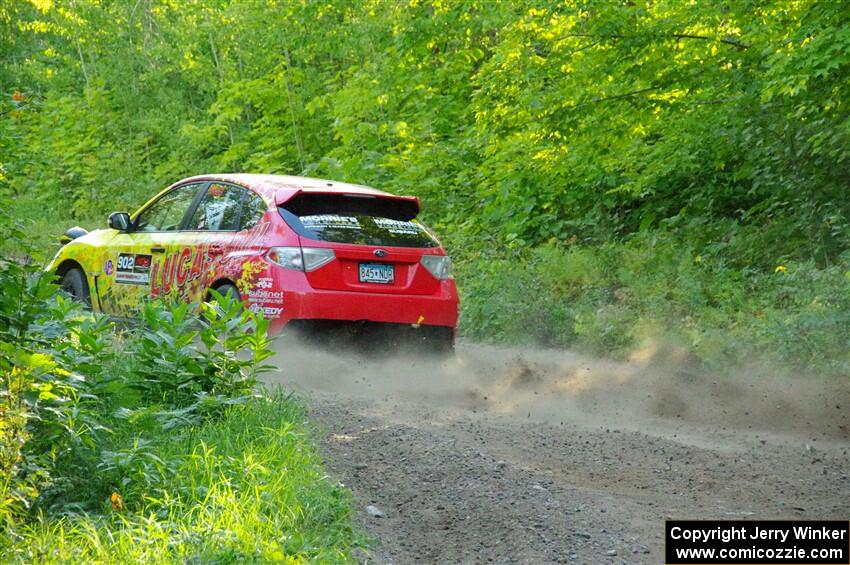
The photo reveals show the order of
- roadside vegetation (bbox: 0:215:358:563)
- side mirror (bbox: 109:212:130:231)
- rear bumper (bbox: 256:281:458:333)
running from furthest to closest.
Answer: side mirror (bbox: 109:212:130:231) → rear bumper (bbox: 256:281:458:333) → roadside vegetation (bbox: 0:215:358:563)

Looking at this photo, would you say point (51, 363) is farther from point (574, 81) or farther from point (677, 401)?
point (574, 81)

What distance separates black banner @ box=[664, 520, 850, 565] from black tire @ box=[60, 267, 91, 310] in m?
7.94

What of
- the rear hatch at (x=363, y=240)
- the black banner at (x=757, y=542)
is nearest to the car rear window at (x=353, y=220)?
the rear hatch at (x=363, y=240)

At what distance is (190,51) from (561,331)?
1782 cm

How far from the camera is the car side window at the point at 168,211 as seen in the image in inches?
443

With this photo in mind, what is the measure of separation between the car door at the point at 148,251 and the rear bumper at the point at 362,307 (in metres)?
1.53

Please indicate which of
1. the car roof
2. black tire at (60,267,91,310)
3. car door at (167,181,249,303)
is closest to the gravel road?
car door at (167,181,249,303)

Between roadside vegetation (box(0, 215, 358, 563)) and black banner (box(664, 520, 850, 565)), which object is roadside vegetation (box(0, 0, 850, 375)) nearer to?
roadside vegetation (box(0, 215, 358, 563))

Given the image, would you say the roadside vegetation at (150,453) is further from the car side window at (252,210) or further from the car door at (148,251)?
the car door at (148,251)

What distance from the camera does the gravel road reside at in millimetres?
5773

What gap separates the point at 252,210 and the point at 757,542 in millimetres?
6061

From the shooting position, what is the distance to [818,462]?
743 centimetres

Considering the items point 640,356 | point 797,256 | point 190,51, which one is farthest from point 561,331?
point 190,51

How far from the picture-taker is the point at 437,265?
10.6 meters
